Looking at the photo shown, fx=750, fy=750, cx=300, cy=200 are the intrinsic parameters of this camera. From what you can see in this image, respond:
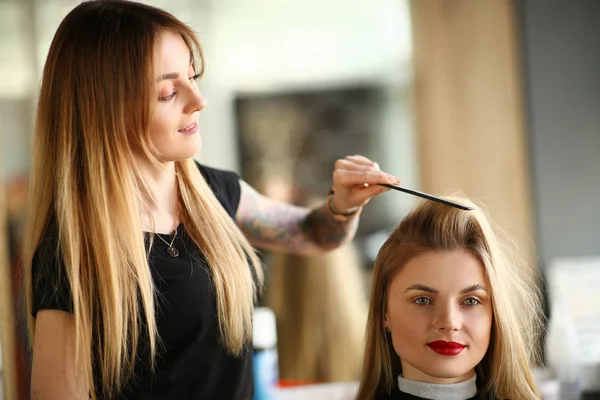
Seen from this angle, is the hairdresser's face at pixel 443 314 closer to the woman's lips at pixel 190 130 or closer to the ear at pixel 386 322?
the ear at pixel 386 322

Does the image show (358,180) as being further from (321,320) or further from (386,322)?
(321,320)

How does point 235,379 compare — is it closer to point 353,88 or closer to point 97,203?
point 97,203

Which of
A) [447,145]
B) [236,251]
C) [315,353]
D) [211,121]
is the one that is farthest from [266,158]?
[236,251]

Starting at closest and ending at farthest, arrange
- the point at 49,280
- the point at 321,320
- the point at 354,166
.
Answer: the point at 49,280, the point at 354,166, the point at 321,320

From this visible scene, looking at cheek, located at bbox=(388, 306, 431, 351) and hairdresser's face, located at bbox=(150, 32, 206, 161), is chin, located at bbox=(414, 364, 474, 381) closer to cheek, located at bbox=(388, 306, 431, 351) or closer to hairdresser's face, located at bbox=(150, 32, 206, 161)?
cheek, located at bbox=(388, 306, 431, 351)

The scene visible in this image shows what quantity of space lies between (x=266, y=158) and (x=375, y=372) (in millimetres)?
2561

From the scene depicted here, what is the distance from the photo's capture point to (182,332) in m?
1.22

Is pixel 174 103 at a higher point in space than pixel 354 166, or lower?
higher

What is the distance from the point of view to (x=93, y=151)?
1.20m

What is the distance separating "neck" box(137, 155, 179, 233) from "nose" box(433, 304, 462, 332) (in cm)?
47

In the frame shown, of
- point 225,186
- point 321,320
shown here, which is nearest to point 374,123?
point 321,320

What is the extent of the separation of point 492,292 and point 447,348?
12 cm

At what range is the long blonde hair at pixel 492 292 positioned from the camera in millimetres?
1229

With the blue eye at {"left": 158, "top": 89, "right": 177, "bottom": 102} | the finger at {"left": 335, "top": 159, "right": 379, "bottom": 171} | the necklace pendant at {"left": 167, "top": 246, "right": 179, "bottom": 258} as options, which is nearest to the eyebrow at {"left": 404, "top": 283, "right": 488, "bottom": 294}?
the finger at {"left": 335, "top": 159, "right": 379, "bottom": 171}
